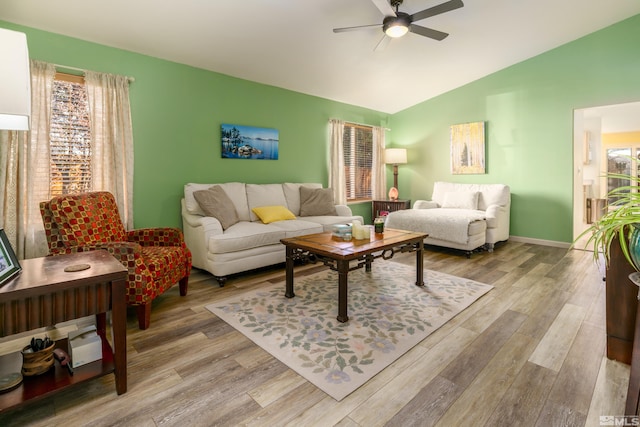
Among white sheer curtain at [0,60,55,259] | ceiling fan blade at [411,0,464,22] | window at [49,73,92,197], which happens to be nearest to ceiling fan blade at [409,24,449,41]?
ceiling fan blade at [411,0,464,22]

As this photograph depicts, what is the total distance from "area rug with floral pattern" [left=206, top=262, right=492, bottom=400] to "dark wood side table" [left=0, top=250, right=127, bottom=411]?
2.72 feet

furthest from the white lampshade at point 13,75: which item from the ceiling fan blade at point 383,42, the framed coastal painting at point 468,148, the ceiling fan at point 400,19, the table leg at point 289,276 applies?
the framed coastal painting at point 468,148

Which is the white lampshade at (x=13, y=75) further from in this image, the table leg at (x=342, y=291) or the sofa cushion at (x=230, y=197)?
the sofa cushion at (x=230, y=197)

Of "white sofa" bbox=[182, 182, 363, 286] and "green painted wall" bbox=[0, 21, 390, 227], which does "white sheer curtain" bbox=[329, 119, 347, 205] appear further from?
"white sofa" bbox=[182, 182, 363, 286]

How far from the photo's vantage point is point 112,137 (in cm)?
328

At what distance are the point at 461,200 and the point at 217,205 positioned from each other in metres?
3.69

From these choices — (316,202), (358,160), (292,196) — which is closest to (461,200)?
(358,160)

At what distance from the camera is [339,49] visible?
3850 mm

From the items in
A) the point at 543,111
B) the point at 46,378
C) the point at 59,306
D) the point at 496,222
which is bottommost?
the point at 46,378

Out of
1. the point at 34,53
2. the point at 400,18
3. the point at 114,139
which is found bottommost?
the point at 114,139

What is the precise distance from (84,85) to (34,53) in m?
0.41

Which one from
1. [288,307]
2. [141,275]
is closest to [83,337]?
[141,275]

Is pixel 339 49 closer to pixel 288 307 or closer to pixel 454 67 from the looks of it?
pixel 454 67

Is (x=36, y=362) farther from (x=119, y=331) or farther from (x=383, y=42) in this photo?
(x=383, y=42)
